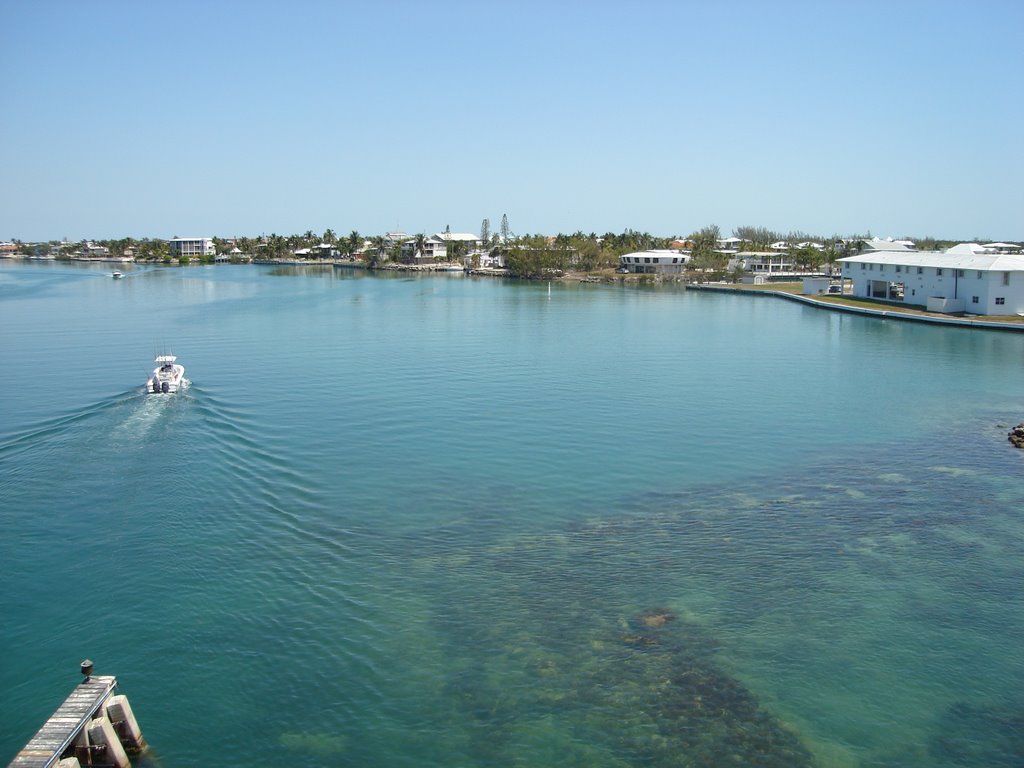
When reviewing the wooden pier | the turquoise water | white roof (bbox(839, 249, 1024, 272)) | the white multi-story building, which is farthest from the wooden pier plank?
the white multi-story building

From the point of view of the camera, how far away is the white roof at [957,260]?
49466mm

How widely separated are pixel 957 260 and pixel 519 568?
2012 inches

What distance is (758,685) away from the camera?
10.9 meters

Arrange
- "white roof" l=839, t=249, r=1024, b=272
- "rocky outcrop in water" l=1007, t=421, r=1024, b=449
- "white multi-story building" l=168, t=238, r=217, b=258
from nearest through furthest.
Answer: "rocky outcrop in water" l=1007, t=421, r=1024, b=449 → "white roof" l=839, t=249, r=1024, b=272 → "white multi-story building" l=168, t=238, r=217, b=258

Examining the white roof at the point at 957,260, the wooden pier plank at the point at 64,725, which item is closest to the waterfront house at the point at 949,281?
the white roof at the point at 957,260

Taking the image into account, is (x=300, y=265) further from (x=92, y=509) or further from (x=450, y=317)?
(x=92, y=509)

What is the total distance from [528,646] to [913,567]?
25.5ft

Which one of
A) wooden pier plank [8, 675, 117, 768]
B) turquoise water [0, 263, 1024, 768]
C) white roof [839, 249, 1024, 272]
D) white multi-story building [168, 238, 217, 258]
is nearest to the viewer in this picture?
A: wooden pier plank [8, 675, 117, 768]

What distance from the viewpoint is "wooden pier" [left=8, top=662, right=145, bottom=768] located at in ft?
27.5

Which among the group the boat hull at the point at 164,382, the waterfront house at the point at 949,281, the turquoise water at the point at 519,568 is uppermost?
the waterfront house at the point at 949,281

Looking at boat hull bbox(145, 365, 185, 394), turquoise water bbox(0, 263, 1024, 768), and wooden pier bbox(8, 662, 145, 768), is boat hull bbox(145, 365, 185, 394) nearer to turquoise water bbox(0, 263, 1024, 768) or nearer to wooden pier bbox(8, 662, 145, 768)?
turquoise water bbox(0, 263, 1024, 768)

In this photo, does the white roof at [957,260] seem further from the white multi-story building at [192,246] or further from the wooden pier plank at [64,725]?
the white multi-story building at [192,246]

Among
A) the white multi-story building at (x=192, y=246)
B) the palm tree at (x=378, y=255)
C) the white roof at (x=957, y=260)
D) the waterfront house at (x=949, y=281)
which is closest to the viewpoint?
the white roof at (x=957, y=260)

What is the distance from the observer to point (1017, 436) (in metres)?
23.1
